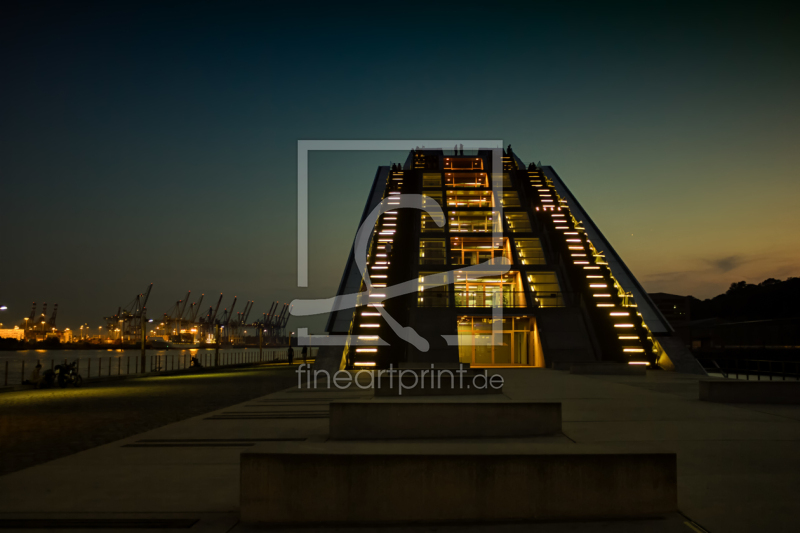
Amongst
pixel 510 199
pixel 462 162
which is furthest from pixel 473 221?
pixel 462 162

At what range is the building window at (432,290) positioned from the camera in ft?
85.1

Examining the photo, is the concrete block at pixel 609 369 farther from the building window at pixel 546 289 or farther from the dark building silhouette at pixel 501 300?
the building window at pixel 546 289

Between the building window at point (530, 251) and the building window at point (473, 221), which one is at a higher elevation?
the building window at point (473, 221)

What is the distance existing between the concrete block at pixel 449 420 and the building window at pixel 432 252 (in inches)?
841

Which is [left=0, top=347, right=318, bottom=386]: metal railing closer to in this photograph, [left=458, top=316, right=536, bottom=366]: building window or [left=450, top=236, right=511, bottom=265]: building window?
[left=458, top=316, right=536, bottom=366]: building window

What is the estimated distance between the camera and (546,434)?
28.3 ft

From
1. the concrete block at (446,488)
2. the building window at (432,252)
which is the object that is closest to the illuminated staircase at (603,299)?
the building window at (432,252)

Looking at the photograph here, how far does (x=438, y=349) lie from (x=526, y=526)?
61.2 ft

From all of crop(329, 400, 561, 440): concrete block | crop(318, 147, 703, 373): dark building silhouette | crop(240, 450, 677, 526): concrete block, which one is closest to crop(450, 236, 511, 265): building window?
crop(318, 147, 703, 373): dark building silhouette

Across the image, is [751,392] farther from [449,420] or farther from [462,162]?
[462,162]

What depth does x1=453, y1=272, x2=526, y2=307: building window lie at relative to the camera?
26.0 m

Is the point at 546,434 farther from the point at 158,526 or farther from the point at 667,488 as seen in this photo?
the point at 158,526

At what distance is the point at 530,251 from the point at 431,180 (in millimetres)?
20379

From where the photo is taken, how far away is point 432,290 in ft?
86.1
